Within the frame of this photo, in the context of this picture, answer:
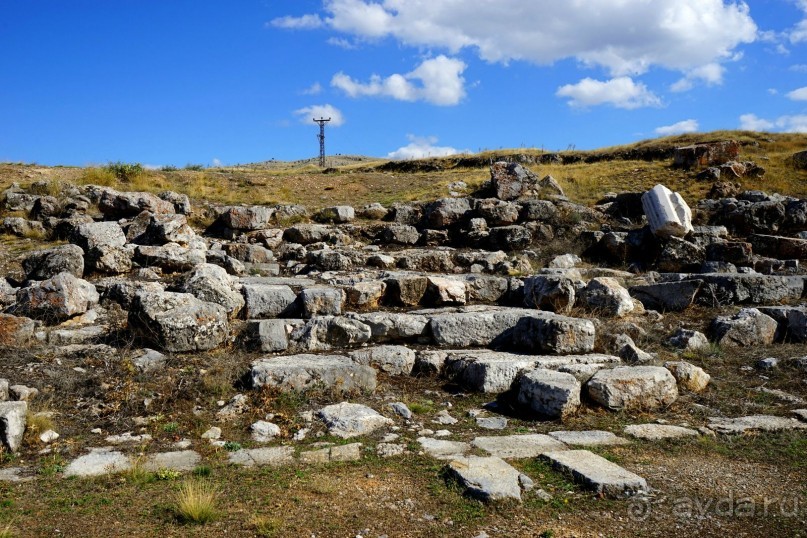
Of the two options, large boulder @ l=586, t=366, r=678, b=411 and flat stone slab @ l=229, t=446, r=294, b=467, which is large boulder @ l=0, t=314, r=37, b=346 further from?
large boulder @ l=586, t=366, r=678, b=411

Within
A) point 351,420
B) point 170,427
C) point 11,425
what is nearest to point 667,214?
point 351,420

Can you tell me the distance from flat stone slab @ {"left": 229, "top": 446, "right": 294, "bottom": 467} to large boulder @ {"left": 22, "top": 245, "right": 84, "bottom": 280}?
6089 millimetres

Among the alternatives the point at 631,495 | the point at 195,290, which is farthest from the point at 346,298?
the point at 631,495

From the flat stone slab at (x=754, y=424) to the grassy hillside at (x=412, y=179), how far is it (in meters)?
13.7

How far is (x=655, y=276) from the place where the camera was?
11.9m

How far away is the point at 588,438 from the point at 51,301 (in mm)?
6830

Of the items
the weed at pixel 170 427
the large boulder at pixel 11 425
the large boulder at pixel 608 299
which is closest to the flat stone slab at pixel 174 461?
the weed at pixel 170 427

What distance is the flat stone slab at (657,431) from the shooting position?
5.71 meters

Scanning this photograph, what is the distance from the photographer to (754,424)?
6062mm

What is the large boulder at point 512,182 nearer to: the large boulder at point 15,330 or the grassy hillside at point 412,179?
the grassy hillside at point 412,179

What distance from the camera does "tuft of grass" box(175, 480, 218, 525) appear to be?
12.6ft

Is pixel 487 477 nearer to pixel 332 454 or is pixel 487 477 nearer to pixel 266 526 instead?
pixel 332 454

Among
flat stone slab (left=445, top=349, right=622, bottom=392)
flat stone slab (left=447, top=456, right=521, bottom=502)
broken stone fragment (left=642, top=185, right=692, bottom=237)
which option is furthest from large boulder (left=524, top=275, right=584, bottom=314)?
broken stone fragment (left=642, top=185, right=692, bottom=237)

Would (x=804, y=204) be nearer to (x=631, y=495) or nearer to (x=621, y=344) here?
(x=621, y=344)
